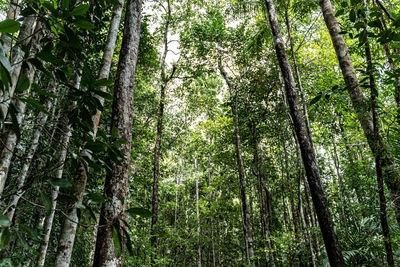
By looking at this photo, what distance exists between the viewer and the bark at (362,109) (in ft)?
8.89

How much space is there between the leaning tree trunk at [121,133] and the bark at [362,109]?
6.80 feet

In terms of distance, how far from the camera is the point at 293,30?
9891 millimetres

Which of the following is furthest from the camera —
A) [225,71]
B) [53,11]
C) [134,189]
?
[225,71]

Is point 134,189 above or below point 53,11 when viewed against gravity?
above

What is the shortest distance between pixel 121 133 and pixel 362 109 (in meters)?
3.26

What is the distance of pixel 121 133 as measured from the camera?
2375mm

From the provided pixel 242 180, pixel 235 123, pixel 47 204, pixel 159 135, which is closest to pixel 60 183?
pixel 47 204

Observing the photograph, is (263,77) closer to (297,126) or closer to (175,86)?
(175,86)

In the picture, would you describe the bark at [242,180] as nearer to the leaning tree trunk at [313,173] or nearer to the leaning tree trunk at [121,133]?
the leaning tree trunk at [313,173]

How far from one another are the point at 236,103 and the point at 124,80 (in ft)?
23.2

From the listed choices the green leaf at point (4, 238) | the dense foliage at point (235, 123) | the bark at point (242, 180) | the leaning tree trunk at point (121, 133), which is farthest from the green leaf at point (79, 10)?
the bark at point (242, 180)

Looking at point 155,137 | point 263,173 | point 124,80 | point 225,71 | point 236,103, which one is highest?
point 225,71

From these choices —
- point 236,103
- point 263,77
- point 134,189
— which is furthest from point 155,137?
point 263,77

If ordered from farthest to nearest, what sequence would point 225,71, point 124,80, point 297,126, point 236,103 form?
point 225,71
point 236,103
point 297,126
point 124,80
